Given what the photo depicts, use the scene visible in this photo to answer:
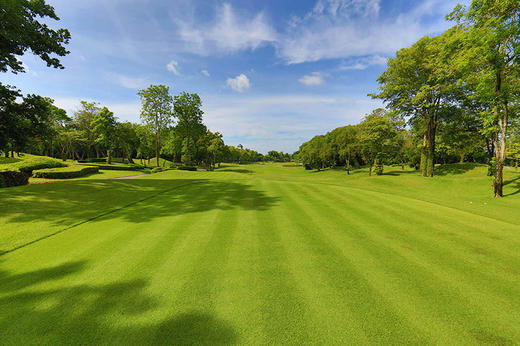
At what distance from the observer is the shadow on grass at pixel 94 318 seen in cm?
273

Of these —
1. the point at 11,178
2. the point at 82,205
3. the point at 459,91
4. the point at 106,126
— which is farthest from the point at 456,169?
the point at 106,126

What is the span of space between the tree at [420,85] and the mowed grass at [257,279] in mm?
26363

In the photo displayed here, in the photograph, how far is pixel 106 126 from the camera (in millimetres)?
45938

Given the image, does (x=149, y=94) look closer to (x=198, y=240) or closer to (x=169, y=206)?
(x=169, y=206)

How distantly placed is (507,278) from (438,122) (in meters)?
35.3

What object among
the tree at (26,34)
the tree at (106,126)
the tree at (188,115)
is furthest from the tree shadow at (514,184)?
the tree at (106,126)

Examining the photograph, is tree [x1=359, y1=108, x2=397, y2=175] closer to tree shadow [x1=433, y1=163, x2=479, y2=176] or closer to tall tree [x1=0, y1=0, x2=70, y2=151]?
tree shadow [x1=433, y1=163, x2=479, y2=176]

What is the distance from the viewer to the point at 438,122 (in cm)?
2939

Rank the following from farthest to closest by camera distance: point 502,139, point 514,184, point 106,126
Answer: point 106,126 < point 514,184 < point 502,139

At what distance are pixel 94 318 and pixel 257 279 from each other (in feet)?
9.55

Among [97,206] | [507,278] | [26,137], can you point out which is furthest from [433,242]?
[26,137]

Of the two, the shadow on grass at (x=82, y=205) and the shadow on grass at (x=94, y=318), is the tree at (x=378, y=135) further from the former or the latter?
the shadow on grass at (x=94, y=318)

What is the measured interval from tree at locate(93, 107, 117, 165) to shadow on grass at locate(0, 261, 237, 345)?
170 feet

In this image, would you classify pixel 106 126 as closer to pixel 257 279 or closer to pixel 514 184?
pixel 257 279
